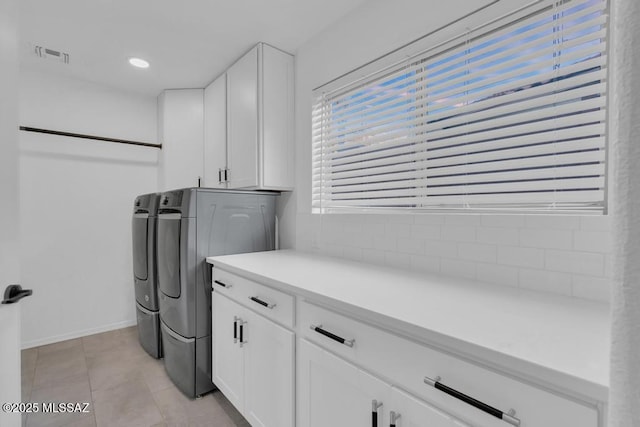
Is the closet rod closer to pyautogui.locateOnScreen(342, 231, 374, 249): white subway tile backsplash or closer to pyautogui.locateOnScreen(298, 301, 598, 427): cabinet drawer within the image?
pyautogui.locateOnScreen(342, 231, 374, 249): white subway tile backsplash

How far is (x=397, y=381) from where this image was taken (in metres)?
0.89

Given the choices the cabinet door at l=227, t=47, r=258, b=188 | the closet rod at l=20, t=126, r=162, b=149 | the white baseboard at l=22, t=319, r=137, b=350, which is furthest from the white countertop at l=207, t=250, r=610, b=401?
the white baseboard at l=22, t=319, r=137, b=350

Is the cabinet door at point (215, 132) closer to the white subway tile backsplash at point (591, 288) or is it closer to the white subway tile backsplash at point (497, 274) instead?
the white subway tile backsplash at point (497, 274)

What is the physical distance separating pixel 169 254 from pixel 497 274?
1.94 m

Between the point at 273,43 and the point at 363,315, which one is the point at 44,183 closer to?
the point at 273,43

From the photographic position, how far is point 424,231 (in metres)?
1.53

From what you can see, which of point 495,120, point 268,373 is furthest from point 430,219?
point 268,373

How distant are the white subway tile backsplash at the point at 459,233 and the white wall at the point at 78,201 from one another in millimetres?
3020

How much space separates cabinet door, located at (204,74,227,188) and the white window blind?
4.21ft

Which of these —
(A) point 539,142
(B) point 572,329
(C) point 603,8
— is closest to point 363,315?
(B) point 572,329

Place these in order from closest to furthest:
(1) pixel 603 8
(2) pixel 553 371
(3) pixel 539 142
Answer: (2) pixel 553 371
(1) pixel 603 8
(3) pixel 539 142

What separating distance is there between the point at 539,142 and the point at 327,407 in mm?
1284

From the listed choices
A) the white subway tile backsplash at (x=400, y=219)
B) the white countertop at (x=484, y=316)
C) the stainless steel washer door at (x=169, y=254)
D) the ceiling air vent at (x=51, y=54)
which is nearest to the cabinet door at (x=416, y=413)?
the white countertop at (x=484, y=316)

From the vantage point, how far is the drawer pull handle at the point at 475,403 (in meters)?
0.66
